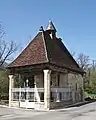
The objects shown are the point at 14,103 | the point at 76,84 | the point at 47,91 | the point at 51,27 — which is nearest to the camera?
the point at 47,91

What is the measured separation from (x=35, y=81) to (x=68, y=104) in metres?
5.46

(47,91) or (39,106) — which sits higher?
(47,91)

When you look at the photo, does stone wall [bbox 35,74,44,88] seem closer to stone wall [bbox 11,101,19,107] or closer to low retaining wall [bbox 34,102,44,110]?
stone wall [bbox 11,101,19,107]

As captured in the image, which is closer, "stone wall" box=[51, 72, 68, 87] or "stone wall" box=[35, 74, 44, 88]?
"stone wall" box=[35, 74, 44, 88]

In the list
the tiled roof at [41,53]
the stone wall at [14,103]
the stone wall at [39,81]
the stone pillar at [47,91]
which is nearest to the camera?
the stone pillar at [47,91]

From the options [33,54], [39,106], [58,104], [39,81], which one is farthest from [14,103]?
[33,54]

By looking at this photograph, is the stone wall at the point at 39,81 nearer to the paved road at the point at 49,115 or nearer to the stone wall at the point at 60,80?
the stone wall at the point at 60,80

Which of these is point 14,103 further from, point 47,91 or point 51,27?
point 51,27

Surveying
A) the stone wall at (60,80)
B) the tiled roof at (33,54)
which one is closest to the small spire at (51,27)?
the tiled roof at (33,54)

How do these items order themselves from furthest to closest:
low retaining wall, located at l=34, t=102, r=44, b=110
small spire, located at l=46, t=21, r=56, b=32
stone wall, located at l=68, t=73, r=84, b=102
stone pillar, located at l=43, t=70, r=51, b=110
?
small spire, located at l=46, t=21, r=56, b=32, stone wall, located at l=68, t=73, r=84, b=102, low retaining wall, located at l=34, t=102, r=44, b=110, stone pillar, located at l=43, t=70, r=51, b=110

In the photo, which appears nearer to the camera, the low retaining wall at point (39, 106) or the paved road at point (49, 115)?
the paved road at point (49, 115)

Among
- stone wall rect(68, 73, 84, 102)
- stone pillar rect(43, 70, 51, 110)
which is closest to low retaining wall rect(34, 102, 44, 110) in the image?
stone pillar rect(43, 70, 51, 110)

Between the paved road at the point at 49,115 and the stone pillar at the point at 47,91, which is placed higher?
the stone pillar at the point at 47,91

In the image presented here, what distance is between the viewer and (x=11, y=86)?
118ft
